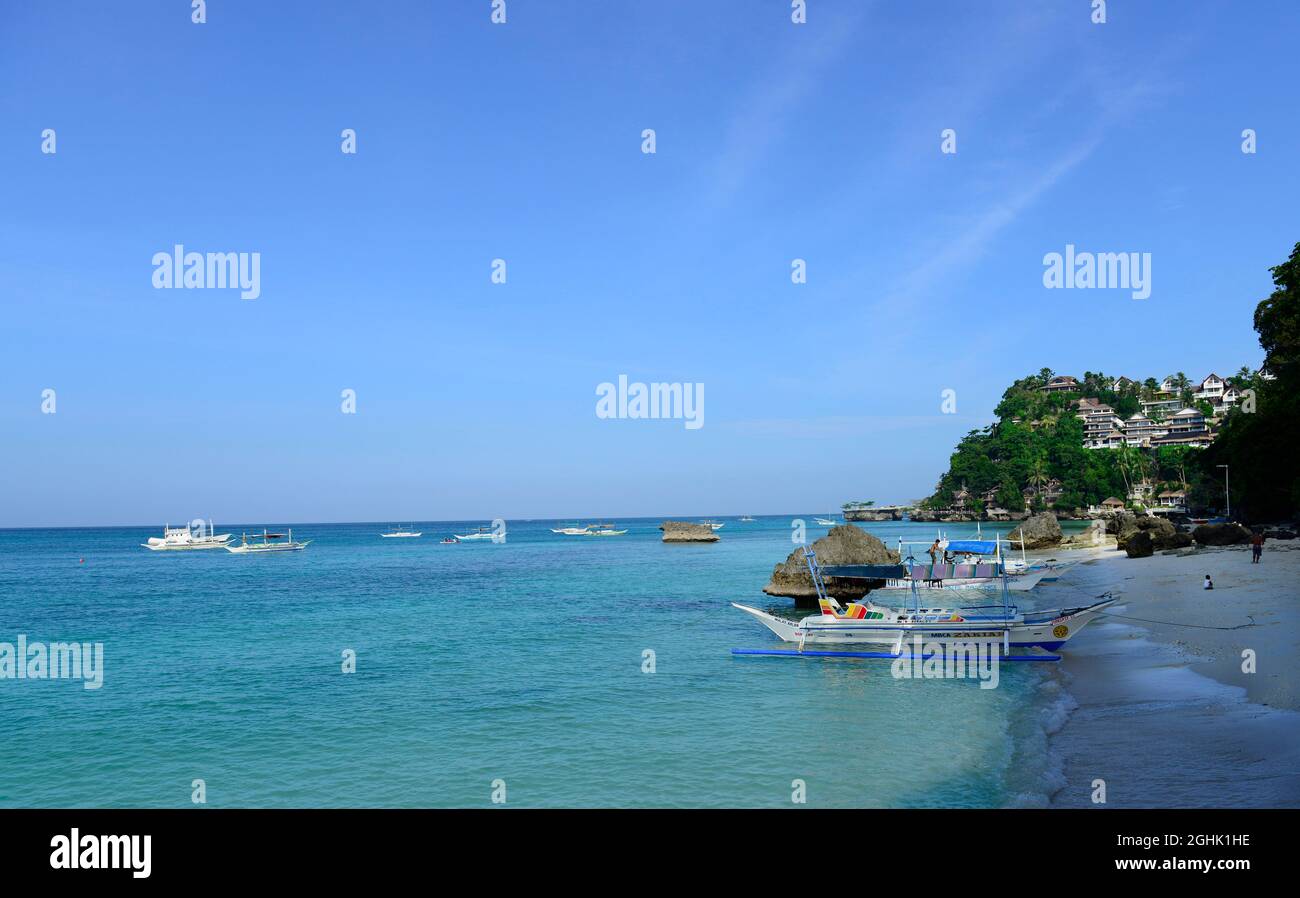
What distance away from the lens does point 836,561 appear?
38750 millimetres

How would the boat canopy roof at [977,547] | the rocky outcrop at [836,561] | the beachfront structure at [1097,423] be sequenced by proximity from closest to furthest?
the rocky outcrop at [836,561]
the boat canopy roof at [977,547]
the beachfront structure at [1097,423]

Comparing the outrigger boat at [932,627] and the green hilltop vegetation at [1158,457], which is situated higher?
the green hilltop vegetation at [1158,457]

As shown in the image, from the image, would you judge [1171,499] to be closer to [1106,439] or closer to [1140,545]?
[1106,439]

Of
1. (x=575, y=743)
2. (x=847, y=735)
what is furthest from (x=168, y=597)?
(x=847, y=735)

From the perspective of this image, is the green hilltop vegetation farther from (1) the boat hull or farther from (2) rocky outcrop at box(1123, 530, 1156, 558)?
(1) the boat hull

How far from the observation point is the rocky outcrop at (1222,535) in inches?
2327

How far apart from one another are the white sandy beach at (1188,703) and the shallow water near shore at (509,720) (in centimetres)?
83

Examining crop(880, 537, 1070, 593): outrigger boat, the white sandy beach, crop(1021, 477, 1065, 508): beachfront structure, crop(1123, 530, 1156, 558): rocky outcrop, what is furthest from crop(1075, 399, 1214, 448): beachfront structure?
the white sandy beach

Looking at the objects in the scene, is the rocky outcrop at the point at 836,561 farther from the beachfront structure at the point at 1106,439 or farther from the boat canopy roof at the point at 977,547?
the beachfront structure at the point at 1106,439

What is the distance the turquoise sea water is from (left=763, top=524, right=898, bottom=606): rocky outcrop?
3181 millimetres

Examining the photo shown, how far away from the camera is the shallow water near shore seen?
14.7 meters

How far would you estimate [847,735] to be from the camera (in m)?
A: 17.5

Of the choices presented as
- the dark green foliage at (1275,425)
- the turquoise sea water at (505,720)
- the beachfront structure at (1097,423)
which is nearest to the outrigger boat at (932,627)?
the turquoise sea water at (505,720)

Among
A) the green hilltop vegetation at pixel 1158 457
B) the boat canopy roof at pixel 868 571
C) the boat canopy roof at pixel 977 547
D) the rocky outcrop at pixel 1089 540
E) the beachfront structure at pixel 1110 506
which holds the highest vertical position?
the green hilltop vegetation at pixel 1158 457
